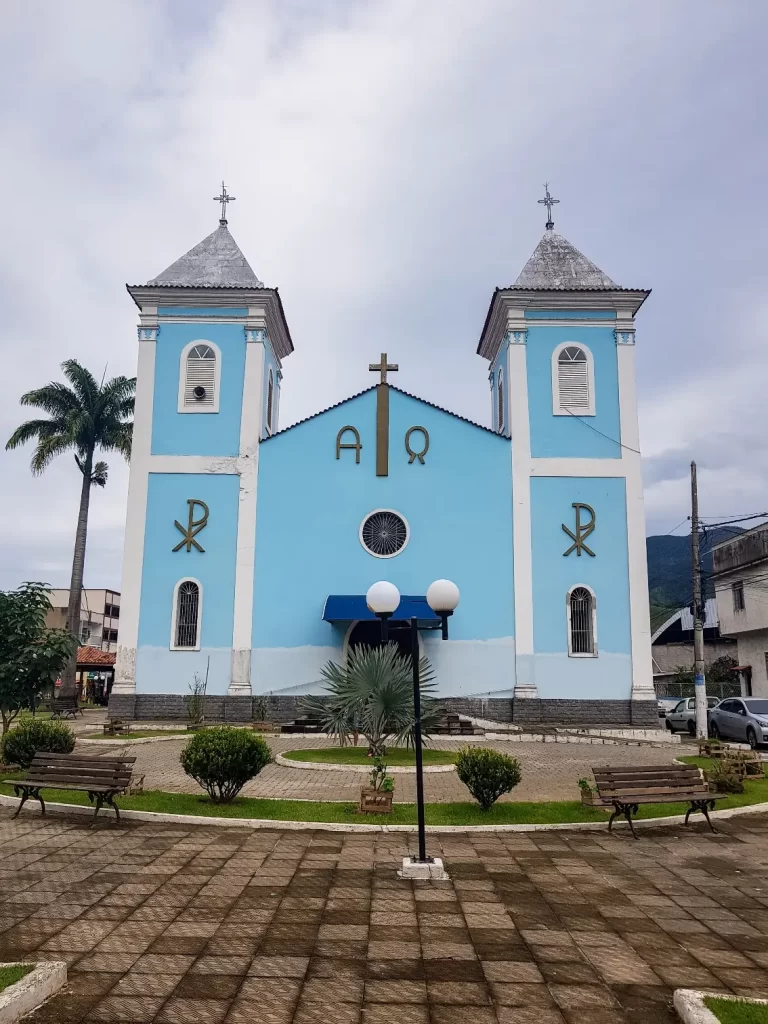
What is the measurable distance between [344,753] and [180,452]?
441 inches

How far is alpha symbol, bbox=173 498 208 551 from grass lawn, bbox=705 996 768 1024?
1892 centimetres

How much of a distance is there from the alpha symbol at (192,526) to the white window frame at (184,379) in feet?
8.52

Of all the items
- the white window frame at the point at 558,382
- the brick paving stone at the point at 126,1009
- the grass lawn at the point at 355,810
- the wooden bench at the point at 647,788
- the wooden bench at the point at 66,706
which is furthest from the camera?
the wooden bench at the point at 66,706

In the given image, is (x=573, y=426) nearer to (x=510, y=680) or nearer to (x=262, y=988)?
(x=510, y=680)

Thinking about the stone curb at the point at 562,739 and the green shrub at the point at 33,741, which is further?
the stone curb at the point at 562,739

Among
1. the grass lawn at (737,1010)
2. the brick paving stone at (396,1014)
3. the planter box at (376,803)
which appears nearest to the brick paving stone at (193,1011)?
the brick paving stone at (396,1014)

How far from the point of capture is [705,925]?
5.61 metres

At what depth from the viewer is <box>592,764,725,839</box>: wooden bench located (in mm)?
8633

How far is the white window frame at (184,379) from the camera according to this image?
2264 cm

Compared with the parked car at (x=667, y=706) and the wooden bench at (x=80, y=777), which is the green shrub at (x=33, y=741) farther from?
the parked car at (x=667, y=706)

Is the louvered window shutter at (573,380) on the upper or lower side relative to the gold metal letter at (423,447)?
upper

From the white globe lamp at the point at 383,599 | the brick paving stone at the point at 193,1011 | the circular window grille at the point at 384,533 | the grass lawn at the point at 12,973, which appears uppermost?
the circular window grille at the point at 384,533

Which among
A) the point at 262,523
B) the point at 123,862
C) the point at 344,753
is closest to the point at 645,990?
the point at 123,862

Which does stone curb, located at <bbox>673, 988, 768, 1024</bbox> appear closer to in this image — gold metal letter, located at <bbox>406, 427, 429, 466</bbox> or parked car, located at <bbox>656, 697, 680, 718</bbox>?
gold metal letter, located at <bbox>406, 427, 429, 466</bbox>
